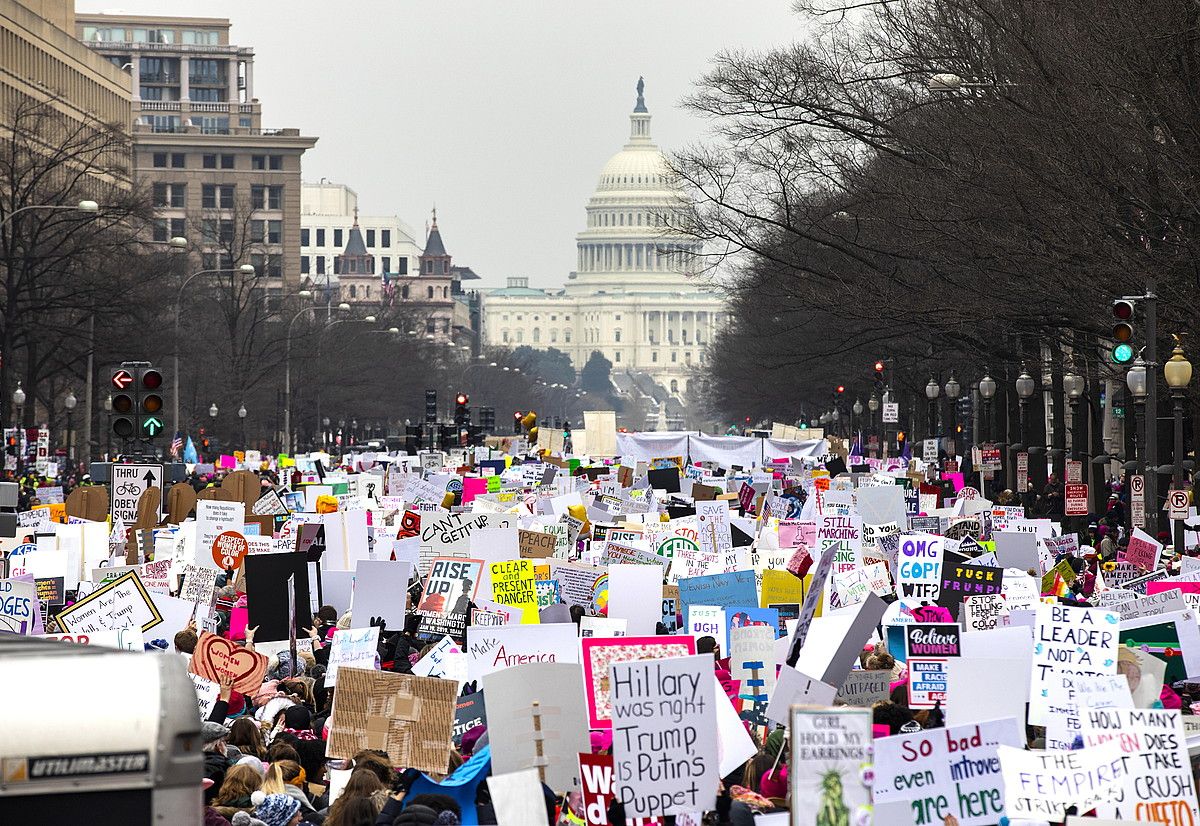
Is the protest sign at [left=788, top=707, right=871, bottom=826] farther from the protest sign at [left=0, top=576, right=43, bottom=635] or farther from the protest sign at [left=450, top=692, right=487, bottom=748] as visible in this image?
the protest sign at [left=0, top=576, right=43, bottom=635]

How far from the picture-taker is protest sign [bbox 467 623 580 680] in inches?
508

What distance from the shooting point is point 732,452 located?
61375 millimetres

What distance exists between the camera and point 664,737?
923 centimetres

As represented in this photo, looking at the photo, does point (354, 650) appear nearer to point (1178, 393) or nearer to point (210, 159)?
point (1178, 393)

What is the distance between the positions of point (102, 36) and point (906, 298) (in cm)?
16518

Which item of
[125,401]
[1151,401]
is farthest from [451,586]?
[1151,401]

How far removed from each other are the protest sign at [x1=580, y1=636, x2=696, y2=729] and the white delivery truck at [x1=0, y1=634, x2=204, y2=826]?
5.57 metres

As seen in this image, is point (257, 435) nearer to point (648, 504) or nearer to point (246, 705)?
point (648, 504)

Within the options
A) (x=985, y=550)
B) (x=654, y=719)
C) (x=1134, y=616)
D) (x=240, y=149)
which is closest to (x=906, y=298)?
(x=985, y=550)

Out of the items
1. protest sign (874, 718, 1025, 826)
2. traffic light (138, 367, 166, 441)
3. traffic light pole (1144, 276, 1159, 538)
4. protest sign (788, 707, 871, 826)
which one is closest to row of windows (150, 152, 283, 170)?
traffic light pole (1144, 276, 1159, 538)

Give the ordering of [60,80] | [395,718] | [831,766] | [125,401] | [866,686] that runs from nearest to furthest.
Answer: [831,766]
[395,718]
[866,686]
[125,401]
[60,80]

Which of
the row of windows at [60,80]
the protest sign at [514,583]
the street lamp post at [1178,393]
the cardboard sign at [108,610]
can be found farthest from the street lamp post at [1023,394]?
the row of windows at [60,80]

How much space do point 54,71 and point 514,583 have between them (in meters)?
82.7

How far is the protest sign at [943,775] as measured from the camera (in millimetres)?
8664
